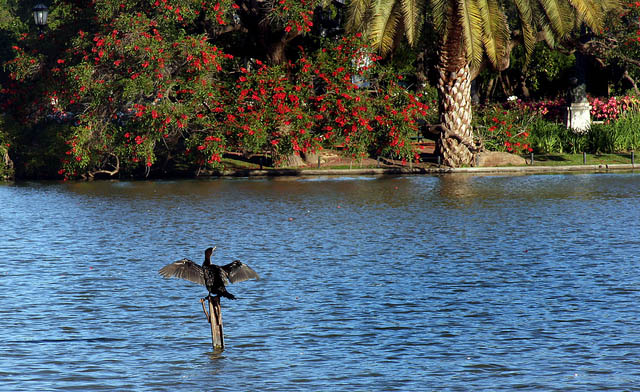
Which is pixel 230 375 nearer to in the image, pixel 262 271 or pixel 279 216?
pixel 262 271

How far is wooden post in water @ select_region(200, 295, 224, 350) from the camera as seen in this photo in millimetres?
10234

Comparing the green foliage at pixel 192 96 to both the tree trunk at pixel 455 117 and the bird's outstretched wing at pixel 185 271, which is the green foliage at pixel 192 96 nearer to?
the tree trunk at pixel 455 117

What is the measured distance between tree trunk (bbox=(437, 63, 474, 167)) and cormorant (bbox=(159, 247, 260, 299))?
29169 mm

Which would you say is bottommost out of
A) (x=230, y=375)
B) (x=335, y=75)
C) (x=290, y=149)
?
(x=230, y=375)

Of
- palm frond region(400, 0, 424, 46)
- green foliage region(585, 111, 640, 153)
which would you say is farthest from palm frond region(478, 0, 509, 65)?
green foliage region(585, 111, 640, 153)

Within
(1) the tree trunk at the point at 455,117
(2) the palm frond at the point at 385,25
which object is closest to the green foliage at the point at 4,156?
(2) the palm frond at the point at 385,25

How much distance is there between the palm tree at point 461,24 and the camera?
33969 millimetres

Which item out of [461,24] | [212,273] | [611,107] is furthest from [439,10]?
[212,273]

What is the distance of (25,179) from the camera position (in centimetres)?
4144

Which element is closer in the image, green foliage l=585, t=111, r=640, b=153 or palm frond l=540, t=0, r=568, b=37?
palm frond l=540, t=0, r=568, b=37

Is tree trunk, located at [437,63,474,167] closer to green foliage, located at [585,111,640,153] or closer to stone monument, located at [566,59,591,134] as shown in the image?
green foliage, located at [585,111,640,153]

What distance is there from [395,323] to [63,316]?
4.47 m

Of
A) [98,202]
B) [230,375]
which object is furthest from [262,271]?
[98,202]

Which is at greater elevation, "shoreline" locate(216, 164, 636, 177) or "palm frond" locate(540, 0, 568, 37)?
"palm frond" locate(540, 0, 568, 37)
